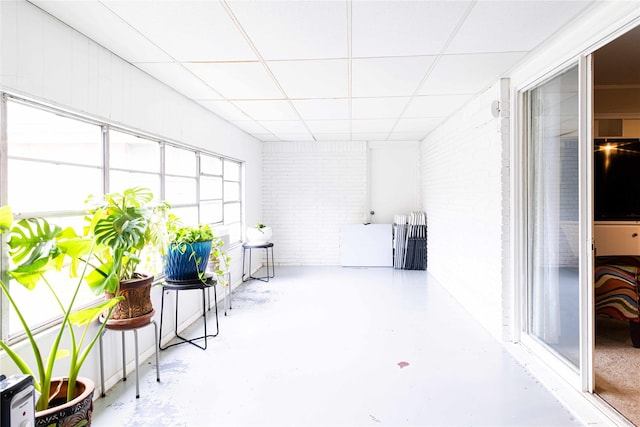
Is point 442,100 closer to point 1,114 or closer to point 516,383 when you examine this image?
point 516,383

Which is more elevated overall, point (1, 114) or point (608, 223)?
point (1, 114)

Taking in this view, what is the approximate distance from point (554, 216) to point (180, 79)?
3253mm

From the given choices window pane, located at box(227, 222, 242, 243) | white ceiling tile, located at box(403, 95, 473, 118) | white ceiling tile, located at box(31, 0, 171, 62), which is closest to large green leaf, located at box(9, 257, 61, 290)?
white ceiling tile, located at box(31, 0, 171, 62)

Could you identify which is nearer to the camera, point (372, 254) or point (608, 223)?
point (608, 223)

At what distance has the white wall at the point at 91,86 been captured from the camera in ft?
6.15

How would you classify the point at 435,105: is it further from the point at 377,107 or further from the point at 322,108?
the point at 322,108

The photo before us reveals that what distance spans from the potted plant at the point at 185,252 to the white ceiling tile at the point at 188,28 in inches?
49.9

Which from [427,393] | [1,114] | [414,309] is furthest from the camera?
[414,309]

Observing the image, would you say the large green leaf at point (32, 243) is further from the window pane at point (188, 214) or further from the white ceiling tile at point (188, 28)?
the window pane at point (188, 214)

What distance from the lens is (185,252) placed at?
2.97 metres

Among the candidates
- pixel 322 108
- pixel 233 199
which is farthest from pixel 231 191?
pixel 322 108

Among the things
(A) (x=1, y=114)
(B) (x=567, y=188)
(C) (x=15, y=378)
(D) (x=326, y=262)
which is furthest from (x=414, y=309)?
(A) (x=1, y=114)

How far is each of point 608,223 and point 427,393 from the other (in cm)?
306

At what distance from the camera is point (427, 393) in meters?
2.43
